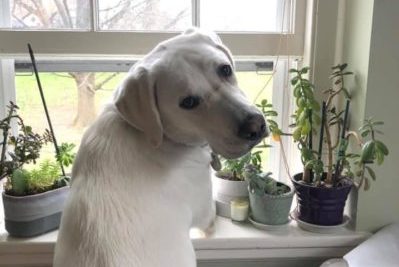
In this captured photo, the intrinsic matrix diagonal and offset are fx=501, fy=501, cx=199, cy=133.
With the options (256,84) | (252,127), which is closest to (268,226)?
(256,84)

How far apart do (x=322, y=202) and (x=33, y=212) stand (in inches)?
31.1

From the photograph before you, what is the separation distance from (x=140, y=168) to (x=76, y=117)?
63 centimetres

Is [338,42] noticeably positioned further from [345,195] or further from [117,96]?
[117,96]

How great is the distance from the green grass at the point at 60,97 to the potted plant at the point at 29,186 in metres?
0.14

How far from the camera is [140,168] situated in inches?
40.6

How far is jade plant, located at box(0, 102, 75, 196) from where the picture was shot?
1.36 m

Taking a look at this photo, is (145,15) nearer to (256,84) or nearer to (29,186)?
(256,84)

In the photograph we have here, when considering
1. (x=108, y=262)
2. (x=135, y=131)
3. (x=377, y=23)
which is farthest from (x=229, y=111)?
(x=377, y=23)

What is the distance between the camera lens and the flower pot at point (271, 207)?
1.41 meters

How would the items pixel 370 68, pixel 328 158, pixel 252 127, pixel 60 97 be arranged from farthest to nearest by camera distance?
pixel 60 97 → pixel 328 158 → pixel 370 68 → pixel 252 127

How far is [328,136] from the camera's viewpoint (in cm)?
142

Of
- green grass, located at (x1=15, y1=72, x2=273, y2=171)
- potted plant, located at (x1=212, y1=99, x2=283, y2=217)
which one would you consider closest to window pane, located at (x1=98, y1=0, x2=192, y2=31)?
green grass, located at (x1=15, y1=72, x2=273, y2=171)

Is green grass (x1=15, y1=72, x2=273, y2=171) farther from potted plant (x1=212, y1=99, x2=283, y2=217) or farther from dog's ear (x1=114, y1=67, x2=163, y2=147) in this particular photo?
dog's ear (x1=114, y1=67, x2=163, y2=147)

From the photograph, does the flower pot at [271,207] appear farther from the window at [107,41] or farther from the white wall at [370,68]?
the window at [107,41]
